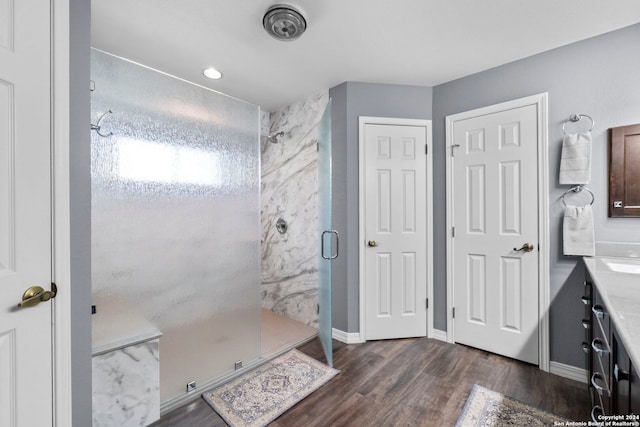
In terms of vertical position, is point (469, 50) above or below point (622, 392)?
above

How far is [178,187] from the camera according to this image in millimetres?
1771

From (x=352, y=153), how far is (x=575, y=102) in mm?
1674

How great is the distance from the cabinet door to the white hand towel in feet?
3.83

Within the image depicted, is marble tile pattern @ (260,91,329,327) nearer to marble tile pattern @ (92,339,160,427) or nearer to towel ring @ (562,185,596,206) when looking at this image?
marble tile pattern @ (92,339,160,427)

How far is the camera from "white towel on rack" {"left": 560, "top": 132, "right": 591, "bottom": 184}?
190cm

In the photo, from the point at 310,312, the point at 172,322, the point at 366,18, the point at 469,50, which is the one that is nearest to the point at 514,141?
the point at 469,50

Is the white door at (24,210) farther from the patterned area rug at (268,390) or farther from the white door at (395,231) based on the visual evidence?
the white door at (395,231)

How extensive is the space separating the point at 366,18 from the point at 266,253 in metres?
2.71

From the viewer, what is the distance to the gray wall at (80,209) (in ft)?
3.83

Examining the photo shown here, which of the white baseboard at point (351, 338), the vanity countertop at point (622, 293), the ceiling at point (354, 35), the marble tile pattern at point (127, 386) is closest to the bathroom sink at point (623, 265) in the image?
the vanity countertop at point (622, 293)

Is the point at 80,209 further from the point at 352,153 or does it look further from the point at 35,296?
the point at 352,153

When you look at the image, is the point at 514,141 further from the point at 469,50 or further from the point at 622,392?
the point at 622,392

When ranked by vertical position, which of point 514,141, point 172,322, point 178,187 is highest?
point 514,141

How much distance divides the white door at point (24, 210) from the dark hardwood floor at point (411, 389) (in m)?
0.83
